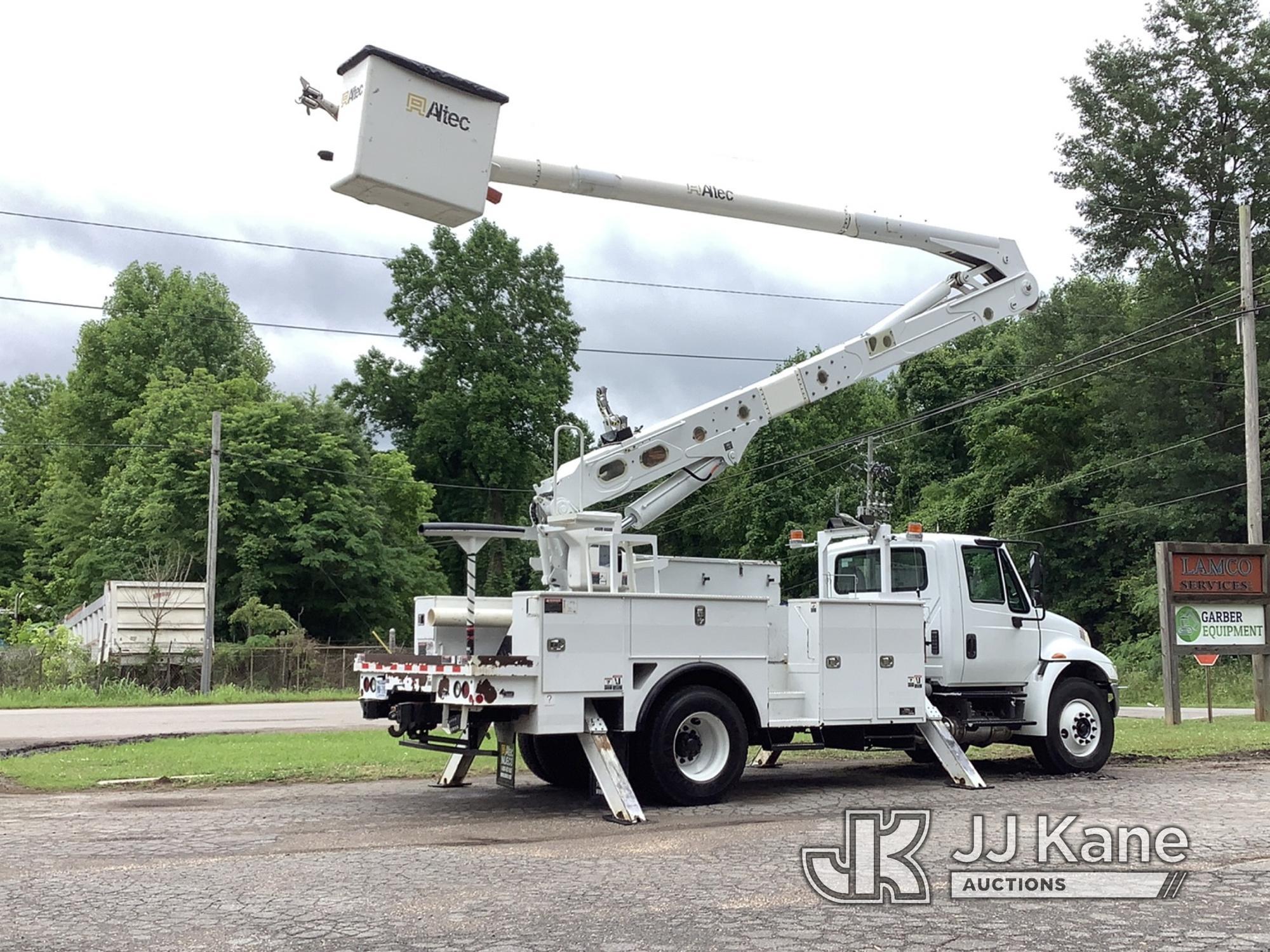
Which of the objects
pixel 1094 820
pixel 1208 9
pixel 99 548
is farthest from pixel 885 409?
pixel 1094 820

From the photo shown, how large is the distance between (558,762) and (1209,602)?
44.3ft

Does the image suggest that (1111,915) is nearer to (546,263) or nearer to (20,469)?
(546,263)

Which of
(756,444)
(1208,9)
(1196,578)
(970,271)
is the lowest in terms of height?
(1196,578)

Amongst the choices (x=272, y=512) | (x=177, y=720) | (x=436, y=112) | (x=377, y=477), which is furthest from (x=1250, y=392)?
(x=377, y=477)

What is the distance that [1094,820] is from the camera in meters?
10.3

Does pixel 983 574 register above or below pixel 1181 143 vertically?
below

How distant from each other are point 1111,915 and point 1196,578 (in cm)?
1588

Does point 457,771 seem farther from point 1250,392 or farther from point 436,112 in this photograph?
point 1250,392

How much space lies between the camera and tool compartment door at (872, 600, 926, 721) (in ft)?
40.2

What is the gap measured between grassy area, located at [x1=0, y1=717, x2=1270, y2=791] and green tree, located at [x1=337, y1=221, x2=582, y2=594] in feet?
114

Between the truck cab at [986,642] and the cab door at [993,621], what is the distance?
1cm

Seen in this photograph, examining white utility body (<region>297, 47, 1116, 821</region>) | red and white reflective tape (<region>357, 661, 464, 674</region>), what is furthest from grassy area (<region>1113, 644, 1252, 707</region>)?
red and white reflective tape (<region>357, 661, 464, 674</region>)

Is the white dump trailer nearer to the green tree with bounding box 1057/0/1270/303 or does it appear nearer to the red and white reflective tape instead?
the red and white reflective tape

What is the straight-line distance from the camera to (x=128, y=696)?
31.4m
